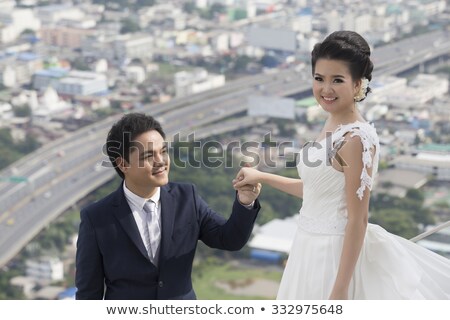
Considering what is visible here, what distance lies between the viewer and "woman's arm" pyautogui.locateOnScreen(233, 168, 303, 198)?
3.32ft

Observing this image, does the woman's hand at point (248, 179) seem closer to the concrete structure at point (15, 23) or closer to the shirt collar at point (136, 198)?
the shirt collar at point (136, 198)

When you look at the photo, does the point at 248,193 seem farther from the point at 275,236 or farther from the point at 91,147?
the point at 91,147

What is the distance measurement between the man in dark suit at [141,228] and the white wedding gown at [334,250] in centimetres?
6

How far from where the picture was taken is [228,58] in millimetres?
18344

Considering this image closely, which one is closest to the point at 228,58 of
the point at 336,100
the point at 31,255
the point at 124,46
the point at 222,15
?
the point at 124,46

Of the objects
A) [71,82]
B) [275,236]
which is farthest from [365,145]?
[71,82]

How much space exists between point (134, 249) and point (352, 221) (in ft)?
0.74

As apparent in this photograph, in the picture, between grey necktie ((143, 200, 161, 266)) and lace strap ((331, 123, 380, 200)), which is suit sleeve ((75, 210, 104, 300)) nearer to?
grey necktie ((143, 200, 161, 266))

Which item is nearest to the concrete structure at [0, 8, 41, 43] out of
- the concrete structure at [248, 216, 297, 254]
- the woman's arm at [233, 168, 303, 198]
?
the concrete structure at [248, 216, 297, 254]

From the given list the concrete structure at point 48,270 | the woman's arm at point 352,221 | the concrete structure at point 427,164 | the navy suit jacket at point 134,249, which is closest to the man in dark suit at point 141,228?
the navy suit jacket at point 134,249

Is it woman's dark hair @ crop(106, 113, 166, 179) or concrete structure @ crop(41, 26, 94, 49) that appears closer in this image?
woman's dark hair @ crop(106, 113, 166, 179)

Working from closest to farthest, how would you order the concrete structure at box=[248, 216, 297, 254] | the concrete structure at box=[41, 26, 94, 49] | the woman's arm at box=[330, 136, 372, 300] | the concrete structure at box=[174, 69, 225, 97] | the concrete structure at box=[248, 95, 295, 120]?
the woman's arm at box=[330, 136, 372, 300], the concrete structure at box=[248, 216, 297, 254], the concrete structure at box=[248, 95, 295, 120], the concrete structure at box=[174, 69, 225, 97], the concrete structure at box=[41, 26, 94, 49]

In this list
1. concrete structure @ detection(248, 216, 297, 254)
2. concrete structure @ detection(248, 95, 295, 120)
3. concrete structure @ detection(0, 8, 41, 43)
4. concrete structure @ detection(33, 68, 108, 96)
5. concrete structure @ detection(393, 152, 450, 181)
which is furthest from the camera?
concrete structure @ detection(0, 8, 41, 43)

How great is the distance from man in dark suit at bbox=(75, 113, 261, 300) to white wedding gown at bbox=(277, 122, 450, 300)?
6 centimetres
